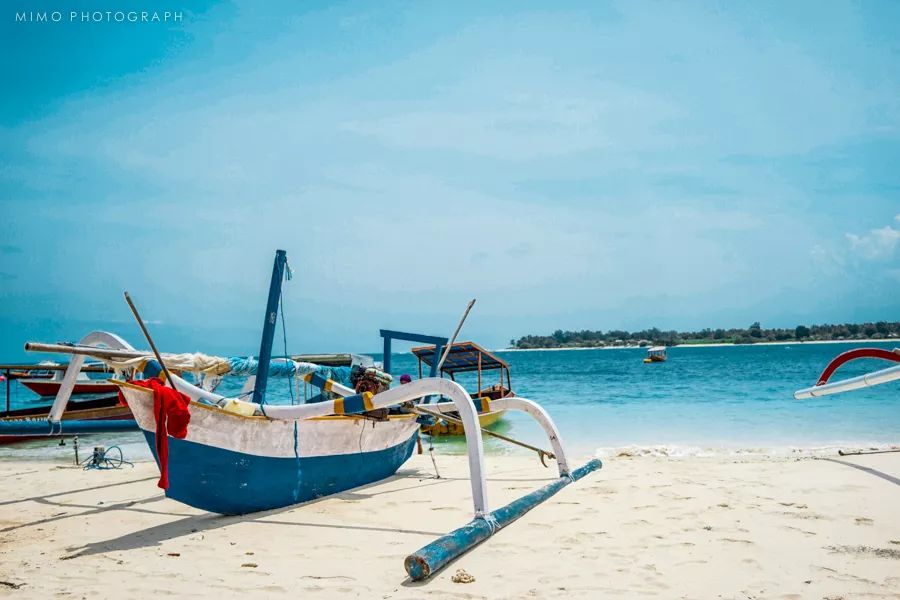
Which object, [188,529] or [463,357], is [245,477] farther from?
[463,357]

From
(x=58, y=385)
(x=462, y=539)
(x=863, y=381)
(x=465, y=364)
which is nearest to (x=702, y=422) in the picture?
(x=465, y=364)

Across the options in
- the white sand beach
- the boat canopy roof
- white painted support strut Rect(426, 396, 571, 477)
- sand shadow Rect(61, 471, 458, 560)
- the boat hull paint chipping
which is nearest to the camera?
the white sand beach

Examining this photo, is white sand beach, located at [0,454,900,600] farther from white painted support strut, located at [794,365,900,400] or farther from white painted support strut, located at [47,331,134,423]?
white painted support strut, located at [47,331,134,423]

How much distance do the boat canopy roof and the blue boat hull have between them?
9274 mm

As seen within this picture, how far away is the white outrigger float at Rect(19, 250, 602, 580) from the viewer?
5.41 meters

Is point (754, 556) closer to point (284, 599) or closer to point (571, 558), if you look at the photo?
point (571, 558)

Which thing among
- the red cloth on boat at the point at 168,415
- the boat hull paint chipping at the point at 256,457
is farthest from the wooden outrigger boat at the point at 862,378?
the red cloth on boat at the point at 168,415

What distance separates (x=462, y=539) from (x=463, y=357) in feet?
47.8

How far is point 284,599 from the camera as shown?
3.99 m

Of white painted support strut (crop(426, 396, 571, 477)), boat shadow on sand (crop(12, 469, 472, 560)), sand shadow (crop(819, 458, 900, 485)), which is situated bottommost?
boat shadow on sand (crop(12, 469, 472, 560))

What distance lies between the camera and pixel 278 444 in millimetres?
6371

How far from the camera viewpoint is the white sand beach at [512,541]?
13.6 feet

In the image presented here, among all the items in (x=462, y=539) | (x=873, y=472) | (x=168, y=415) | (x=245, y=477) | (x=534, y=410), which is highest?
(x=168, y=415)

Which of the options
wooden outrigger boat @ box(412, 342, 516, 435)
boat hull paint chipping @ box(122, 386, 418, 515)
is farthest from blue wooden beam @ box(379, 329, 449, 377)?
wooden outrigger boat @ box(412, 342, 516, 435)
